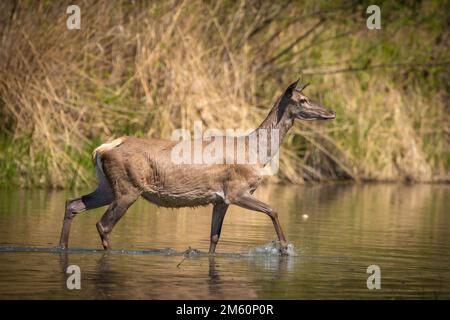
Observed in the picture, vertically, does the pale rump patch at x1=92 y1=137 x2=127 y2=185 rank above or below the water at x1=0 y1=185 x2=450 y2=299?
above

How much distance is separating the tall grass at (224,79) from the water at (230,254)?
6.80 ft

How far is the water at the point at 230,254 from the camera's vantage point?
999 centimetres

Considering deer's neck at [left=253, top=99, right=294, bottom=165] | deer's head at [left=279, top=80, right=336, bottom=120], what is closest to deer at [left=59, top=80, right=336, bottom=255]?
deer's neck at [left=253, top=99, right=294, bottom=165]

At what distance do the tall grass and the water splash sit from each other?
7.96 m

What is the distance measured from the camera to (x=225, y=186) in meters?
13.1

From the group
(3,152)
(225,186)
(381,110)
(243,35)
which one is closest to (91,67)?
(3,152)

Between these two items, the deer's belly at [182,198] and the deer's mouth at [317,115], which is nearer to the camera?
the deer's belly at [182,198]

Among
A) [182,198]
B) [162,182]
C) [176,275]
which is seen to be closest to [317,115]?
[182,198]

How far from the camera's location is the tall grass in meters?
20.6

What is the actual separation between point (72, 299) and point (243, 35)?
17.7 meters

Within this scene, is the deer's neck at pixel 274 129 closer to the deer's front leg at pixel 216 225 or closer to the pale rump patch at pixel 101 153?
the deer's front leg at pixel 216 225

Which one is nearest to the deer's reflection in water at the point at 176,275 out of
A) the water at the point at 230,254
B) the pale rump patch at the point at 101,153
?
the water at the point at 230,254

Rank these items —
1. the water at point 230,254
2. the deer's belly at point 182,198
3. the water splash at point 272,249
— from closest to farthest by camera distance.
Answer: the water at point 230,254, the water splash at point 272,249, the deer's belly at point 182,198

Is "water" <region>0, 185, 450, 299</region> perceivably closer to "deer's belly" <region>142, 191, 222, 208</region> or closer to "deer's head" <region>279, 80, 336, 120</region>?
"deer's belly" <region>142, 191, 222, 208</region>
